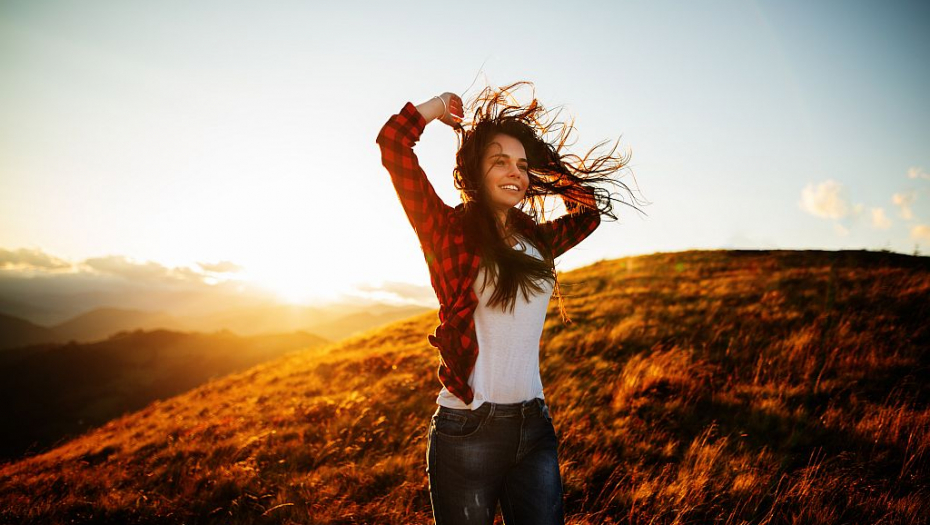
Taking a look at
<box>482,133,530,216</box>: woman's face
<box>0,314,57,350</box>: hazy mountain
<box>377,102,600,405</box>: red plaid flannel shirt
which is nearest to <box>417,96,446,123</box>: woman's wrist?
<box>377,102,600,405</box>: red plaid flannel shirt

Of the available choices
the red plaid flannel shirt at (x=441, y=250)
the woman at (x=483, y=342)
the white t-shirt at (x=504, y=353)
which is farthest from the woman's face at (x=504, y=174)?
the white t-shirt at (x=504, y=353)

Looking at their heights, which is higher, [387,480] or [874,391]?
[874,391]

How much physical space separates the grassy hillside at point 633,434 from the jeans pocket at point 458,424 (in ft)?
7.74

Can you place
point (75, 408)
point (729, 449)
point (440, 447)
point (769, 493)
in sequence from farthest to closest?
point (75, 408) → point (729, 449) → point (769, 493) → point (440, 447)

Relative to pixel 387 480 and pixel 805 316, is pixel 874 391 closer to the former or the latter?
pixel 805 316

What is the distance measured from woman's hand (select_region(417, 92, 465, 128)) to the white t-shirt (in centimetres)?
90

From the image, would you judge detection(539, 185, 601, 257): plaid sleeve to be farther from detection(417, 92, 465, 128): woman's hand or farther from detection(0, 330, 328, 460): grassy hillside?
detection(0, 330, 328, 460): grassy hillside

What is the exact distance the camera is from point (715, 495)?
3.46m

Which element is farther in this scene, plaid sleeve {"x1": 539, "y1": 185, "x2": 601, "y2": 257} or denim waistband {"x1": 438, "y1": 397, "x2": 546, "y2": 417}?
plaid sleeve {"x1": 539, "y1": 185, "x2": 601, "y2": 257}

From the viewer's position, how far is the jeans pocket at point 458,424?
173 cm

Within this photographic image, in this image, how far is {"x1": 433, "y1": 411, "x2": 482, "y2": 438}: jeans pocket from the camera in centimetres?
173

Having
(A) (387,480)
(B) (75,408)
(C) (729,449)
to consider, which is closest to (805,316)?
(C) (729,449)

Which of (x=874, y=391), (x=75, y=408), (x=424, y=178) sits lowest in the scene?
(x=75, y=408)

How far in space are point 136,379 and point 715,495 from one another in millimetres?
50656
